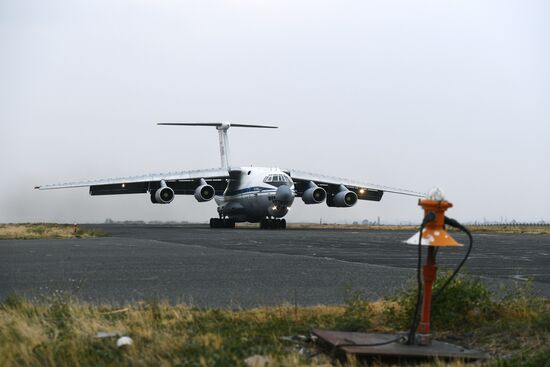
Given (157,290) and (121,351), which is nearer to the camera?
(121,351)

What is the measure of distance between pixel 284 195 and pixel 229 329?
30.1 m

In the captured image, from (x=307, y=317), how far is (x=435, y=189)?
7.58ft

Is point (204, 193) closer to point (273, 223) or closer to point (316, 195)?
point (273, 223)

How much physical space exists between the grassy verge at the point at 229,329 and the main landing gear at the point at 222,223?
3551 cm

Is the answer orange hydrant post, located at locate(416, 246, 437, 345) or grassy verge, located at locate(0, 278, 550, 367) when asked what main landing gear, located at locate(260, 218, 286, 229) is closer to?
grassy verge, located at locate(0, 278, 550, 367)

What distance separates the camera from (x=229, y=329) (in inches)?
254

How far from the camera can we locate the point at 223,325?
667 cm

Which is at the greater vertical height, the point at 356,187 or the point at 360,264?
the point at 356,187

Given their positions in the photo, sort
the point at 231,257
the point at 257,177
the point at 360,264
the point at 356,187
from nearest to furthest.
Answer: the point at 360,264 < the point at 231,257 < the point at 257,177 < the point at 356,187

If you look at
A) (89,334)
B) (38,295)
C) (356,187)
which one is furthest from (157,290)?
(356,187)

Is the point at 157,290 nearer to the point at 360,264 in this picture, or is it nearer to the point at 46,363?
the point at 46,363

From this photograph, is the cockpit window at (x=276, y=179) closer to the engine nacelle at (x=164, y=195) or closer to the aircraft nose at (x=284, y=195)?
the aircraft nose at (x=284, y=195)

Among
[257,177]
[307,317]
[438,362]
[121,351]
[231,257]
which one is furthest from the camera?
[257,177]

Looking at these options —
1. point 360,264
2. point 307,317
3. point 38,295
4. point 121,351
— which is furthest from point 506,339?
point 360,264
